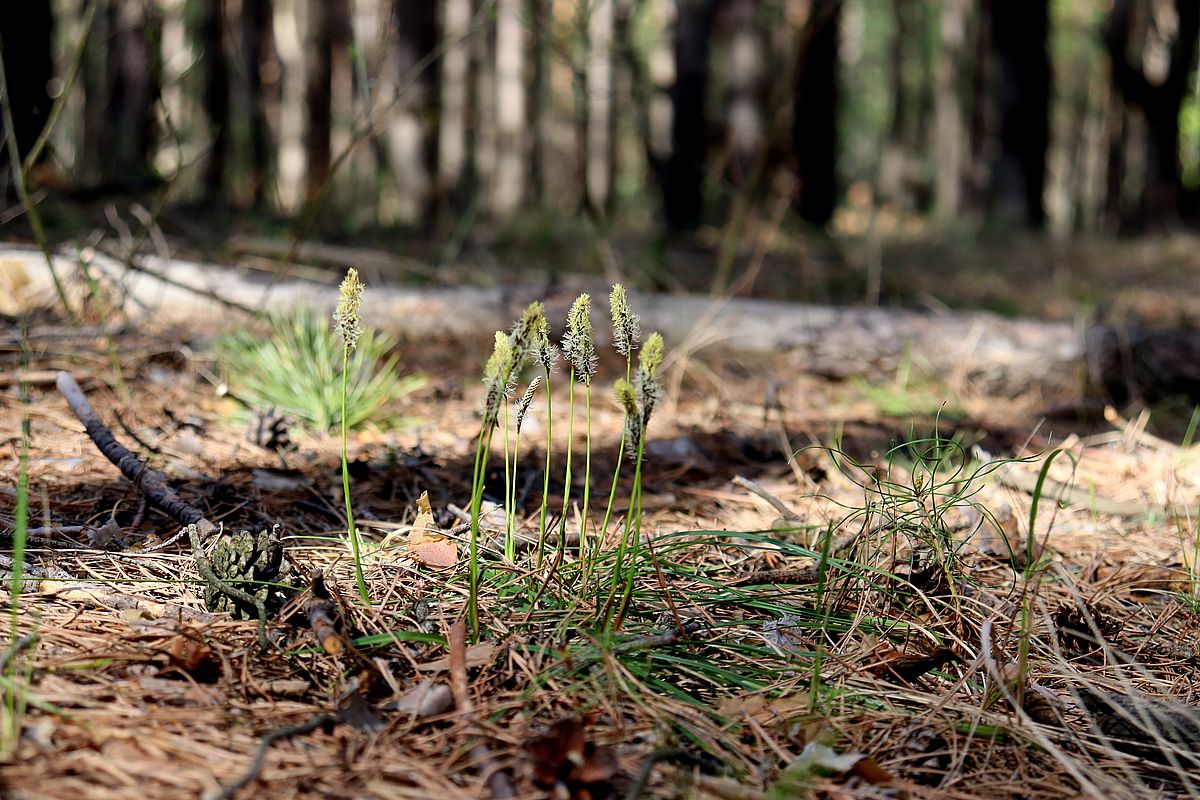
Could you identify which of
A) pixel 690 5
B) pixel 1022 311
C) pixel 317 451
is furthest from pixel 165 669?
pixel 690 5

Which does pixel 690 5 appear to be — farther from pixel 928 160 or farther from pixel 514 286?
pixel 928 160

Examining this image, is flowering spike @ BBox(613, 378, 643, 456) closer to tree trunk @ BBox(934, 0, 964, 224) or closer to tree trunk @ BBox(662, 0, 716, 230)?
tree trunk @ BBox(662, 0, 716, 230)

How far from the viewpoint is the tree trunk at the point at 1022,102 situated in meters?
10.7

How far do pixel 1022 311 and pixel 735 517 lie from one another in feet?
12.3

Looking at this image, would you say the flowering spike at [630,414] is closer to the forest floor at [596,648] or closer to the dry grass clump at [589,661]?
the dry grass clump at [589,661]

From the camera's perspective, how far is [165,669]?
1.28m

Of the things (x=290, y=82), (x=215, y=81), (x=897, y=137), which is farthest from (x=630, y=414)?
(x=897, y=137)

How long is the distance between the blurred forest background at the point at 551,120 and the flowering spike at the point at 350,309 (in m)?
1.51

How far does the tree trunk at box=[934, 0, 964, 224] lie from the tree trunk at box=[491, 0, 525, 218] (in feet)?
21.1

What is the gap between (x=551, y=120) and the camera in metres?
20.1

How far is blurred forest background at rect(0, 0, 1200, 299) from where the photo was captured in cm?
439

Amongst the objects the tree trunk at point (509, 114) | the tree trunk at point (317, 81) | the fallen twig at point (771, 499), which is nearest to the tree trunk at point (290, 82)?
the tree trunk at point (317, 81)

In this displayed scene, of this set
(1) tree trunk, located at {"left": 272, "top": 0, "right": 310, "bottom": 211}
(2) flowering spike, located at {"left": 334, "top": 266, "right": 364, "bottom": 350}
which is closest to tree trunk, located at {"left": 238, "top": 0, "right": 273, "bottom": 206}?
(1) tree trunk, located at {"left": 272, "top": 0, "right": 310, "bottom": 211}

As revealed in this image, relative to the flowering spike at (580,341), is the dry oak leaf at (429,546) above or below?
below
